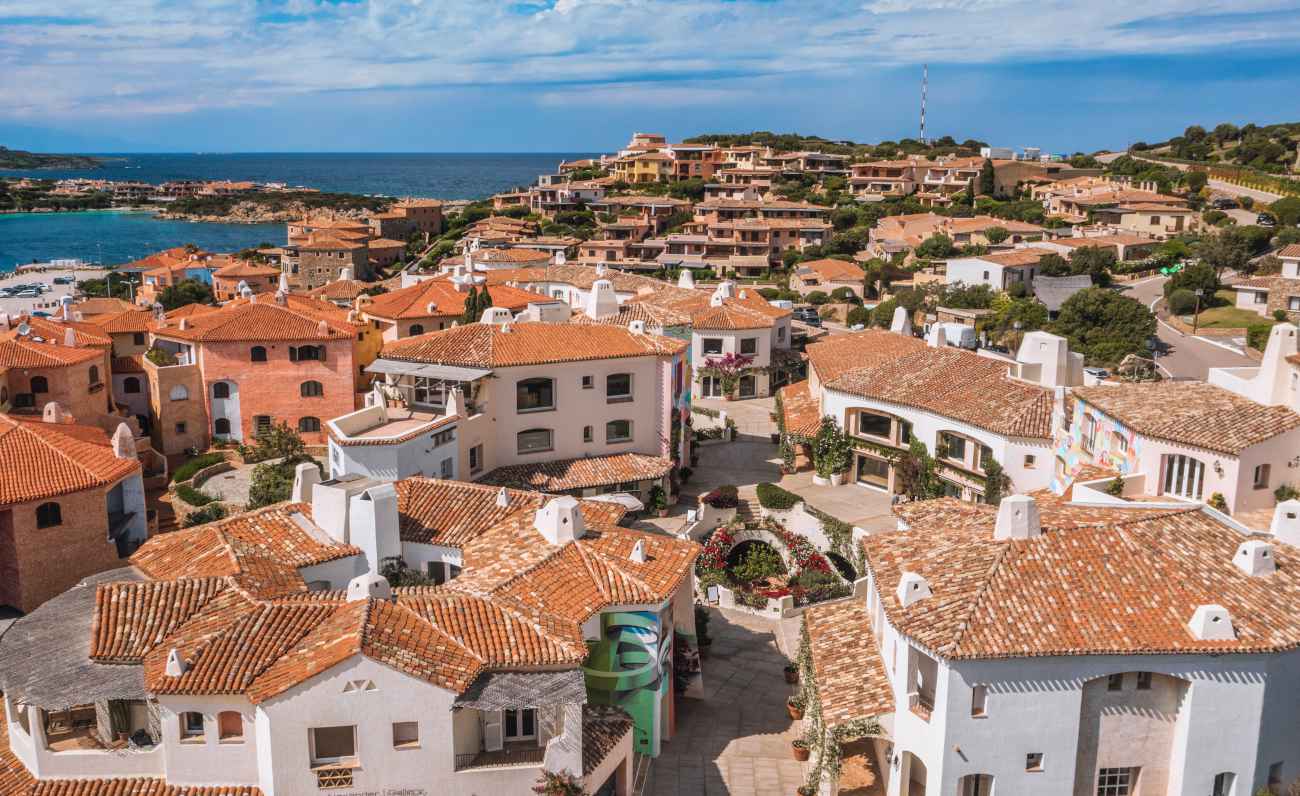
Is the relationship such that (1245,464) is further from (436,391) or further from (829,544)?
(436,391)

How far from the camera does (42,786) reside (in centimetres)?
2381

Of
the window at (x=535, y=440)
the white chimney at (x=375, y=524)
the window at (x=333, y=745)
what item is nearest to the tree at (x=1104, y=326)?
the window at (x=535, y=440)

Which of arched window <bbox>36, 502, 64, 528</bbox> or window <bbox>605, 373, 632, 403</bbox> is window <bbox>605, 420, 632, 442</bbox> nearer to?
window <bbox>605, 373, 632, 403</bbox>

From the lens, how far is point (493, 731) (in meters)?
25.0

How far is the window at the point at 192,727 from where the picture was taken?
23.6 meters

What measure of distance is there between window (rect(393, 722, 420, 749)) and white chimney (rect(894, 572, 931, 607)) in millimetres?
11493

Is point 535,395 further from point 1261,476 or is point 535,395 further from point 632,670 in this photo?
point 1261,476

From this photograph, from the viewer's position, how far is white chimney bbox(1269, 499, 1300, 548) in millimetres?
29000

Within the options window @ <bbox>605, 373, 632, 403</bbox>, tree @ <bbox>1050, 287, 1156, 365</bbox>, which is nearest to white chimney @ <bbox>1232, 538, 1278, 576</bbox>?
window @ <bbox>605, 373, 632, 403</bbox>

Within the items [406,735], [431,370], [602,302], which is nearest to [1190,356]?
[602,302]

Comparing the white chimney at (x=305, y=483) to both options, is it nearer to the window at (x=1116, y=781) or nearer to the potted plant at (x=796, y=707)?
the potted plant at (x=796, y=707)

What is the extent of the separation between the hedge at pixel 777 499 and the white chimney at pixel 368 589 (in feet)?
73.9

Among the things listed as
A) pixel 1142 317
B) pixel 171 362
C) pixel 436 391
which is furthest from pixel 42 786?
pixel 1142 317

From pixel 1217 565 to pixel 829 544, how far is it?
1853cm
